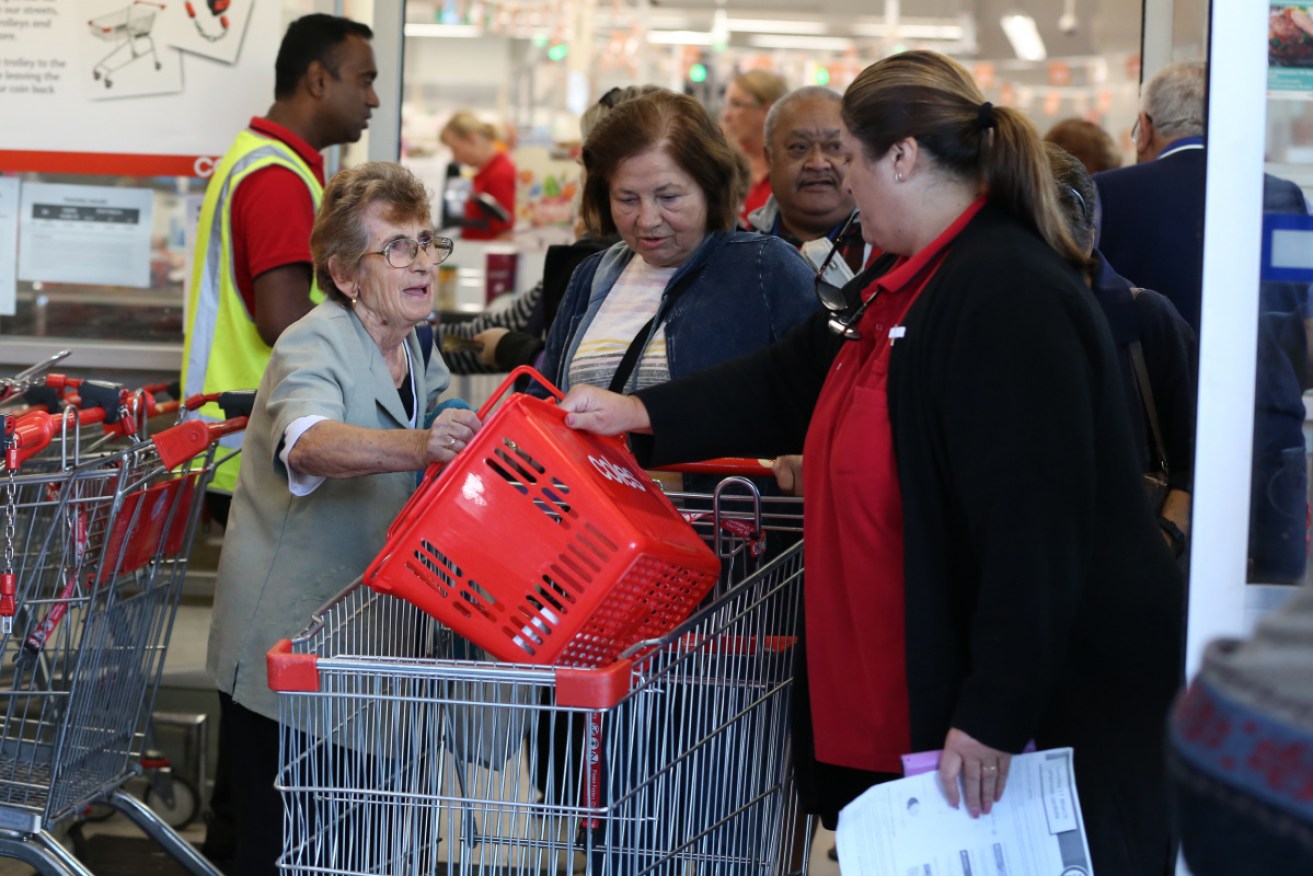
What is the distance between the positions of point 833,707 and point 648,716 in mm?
255

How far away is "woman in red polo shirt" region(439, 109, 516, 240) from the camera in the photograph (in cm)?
854

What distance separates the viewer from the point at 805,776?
220 centimetres

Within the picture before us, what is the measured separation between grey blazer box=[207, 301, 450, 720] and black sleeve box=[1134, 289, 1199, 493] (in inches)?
55.2

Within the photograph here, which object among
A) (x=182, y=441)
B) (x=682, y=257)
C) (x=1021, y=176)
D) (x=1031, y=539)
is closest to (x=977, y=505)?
(x=1031, y=539)

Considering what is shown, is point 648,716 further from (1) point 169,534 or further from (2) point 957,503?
(1) point 169,534

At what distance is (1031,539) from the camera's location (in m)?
1.83

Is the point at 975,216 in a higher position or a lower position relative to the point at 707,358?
higher

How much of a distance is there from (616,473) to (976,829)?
2.29 ft

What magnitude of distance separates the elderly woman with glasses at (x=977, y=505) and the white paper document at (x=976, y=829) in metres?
0.02

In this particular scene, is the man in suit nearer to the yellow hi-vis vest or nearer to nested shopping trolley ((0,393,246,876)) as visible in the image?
the yellow hi-vis vest

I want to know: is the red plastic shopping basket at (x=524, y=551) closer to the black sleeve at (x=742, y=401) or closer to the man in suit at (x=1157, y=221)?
the black sleeve at (x=742, y=401)

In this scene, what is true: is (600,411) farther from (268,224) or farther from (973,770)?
(268,224)

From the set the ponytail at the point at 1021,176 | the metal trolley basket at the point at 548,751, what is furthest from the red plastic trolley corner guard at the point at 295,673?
the ponytail at the point at 1021,176

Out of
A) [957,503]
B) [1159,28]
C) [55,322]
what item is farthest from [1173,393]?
[55,322]
